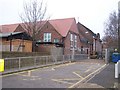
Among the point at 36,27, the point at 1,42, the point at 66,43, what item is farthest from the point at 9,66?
the point at 66,43

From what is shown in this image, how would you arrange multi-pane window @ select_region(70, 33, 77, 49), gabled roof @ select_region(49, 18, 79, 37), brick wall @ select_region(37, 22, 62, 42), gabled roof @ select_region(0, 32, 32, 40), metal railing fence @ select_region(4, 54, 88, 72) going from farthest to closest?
multi-pane window @ select_region(70, 33, 77, 49) < gabled roof @ select_region(49, 18, 79, 37) < brick wall @ select_region(37, 22, 62, 42) < gabled roof @ select_region(0, 32, 32, 40) < metal railing fence @ select_region(4, 54, 88, 72)

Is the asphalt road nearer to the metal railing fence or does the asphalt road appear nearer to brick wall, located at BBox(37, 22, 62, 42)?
the metal railing fence

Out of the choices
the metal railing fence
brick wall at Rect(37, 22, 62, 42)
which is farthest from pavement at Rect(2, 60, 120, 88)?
brick wall at Rect(37, 22, 62, 42)

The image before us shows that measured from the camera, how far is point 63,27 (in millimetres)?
51406

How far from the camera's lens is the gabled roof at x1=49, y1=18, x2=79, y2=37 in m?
50.2

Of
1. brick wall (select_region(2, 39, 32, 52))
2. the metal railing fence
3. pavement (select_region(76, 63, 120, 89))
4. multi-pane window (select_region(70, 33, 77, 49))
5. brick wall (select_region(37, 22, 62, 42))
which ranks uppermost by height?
brick wall (select_region(37, 22, 62, 42))

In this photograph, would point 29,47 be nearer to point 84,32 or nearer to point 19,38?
point 19,38

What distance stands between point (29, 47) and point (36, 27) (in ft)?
24.7

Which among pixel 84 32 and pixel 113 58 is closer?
pixel 113 58

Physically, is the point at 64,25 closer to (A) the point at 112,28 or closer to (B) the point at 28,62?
(A) the point at 112,28

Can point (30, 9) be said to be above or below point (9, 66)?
above

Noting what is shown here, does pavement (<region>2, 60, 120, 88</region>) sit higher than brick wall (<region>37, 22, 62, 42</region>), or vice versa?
brick wall (<region>37, 22, 62, 42</region>)

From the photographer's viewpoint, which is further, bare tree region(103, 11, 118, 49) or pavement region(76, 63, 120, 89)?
bare tree region(103, 11, 118, 49)

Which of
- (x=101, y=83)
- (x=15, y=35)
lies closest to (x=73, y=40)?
(x=15, y=35)
